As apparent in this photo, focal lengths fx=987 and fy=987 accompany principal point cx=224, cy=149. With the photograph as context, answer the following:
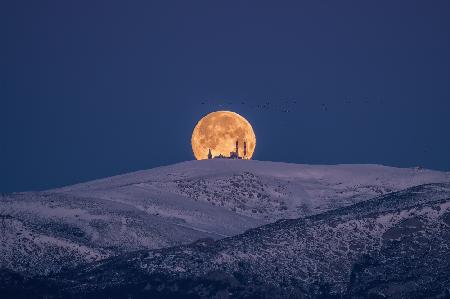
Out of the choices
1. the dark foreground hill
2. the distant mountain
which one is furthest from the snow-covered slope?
the distant mountain

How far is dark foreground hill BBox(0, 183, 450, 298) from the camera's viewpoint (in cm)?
6594

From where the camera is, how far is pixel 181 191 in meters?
109

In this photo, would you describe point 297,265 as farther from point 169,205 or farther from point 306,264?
point 169,205

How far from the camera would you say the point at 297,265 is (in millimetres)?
72000

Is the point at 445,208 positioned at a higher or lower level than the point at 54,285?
higher

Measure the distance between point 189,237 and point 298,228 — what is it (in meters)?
11.9

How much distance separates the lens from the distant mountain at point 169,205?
77688 millimetres

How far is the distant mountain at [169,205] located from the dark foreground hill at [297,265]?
6581 mm

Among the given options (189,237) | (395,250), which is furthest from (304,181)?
(395,250)

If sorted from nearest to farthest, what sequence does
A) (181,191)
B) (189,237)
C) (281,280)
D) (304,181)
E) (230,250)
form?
(281,280) < (230,250) < (189,237) < (181,191) < (304,181)

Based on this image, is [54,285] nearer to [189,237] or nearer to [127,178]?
[189,237]

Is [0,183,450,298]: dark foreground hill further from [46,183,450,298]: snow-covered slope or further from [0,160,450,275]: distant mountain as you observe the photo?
[0,160,450,275]: distant mountain

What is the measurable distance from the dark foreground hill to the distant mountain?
21.6ft

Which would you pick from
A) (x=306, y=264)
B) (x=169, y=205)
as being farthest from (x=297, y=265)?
(x=169, y=205)
